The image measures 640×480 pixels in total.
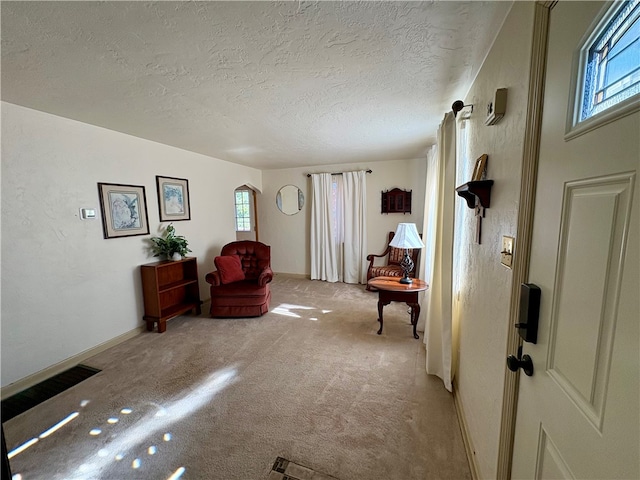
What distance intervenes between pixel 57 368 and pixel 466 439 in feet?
11.3

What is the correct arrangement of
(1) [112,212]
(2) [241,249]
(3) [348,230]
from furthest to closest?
(3) [348,230], (2) [241,249], (1) [112,212]

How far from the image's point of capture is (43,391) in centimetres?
215

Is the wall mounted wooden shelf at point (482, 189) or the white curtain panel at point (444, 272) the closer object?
the wall mounted wooden shelf at point (482, 189)

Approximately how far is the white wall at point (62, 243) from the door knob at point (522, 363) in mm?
3456

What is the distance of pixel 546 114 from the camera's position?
0.84 metres

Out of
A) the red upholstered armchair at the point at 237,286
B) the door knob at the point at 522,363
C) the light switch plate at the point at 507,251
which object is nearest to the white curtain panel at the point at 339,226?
the red upholstered armchair at the point at 237,286

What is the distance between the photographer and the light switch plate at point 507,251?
1054mm

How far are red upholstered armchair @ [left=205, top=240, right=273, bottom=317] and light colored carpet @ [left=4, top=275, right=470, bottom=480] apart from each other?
0.51m

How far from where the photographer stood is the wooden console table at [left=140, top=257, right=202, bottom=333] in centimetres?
313

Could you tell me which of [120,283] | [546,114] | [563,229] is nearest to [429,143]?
[546,114]

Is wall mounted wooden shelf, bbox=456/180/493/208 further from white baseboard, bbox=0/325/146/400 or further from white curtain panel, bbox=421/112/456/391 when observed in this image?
white baseboard, bbox=0/325/146/400

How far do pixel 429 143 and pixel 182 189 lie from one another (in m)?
3.57

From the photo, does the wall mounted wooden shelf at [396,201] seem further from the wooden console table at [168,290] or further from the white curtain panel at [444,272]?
the wooden console table at [168,290]

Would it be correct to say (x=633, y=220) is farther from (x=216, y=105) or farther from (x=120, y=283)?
(x=120, y=283)
